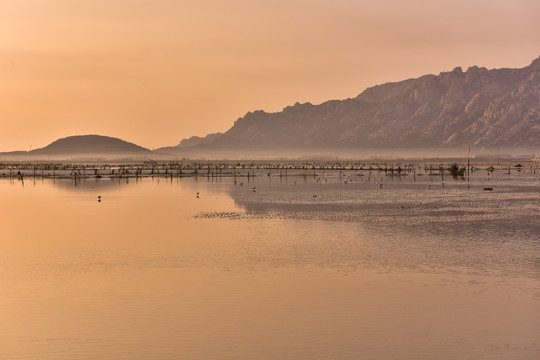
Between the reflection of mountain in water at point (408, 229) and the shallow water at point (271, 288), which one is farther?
the reflection of mountain in water at point (408, 229)

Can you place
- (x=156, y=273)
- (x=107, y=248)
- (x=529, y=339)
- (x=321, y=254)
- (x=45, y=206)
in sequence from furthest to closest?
(x=45, y=206) < (x=107, y=248) < (x=321, y=254) < (x=156, y=273) < (x=529, y=339)

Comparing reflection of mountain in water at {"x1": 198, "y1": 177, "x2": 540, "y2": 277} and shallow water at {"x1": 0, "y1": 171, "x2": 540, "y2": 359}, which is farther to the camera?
reflection of mountain in water at {"x1": 198, "y1": 177, "x2": 540, "y2": 277}

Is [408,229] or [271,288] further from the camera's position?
[408,229]

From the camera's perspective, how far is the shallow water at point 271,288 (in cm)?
1934

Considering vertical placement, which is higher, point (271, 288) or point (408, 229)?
point (271, 288)


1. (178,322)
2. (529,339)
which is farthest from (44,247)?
(529,339)

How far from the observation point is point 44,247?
131 ft

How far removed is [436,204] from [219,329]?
54.5 meters

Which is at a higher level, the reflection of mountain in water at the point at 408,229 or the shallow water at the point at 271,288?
the shallow water at the point at 271,288

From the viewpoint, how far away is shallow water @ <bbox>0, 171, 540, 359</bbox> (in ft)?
63.5

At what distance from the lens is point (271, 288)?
27.2 meters

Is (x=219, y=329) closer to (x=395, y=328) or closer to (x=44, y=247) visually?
(x=395, y=328)

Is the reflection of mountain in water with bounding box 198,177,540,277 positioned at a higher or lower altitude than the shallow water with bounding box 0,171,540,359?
lower

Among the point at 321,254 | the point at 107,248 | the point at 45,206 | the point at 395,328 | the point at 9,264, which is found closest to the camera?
the point at 395,328
